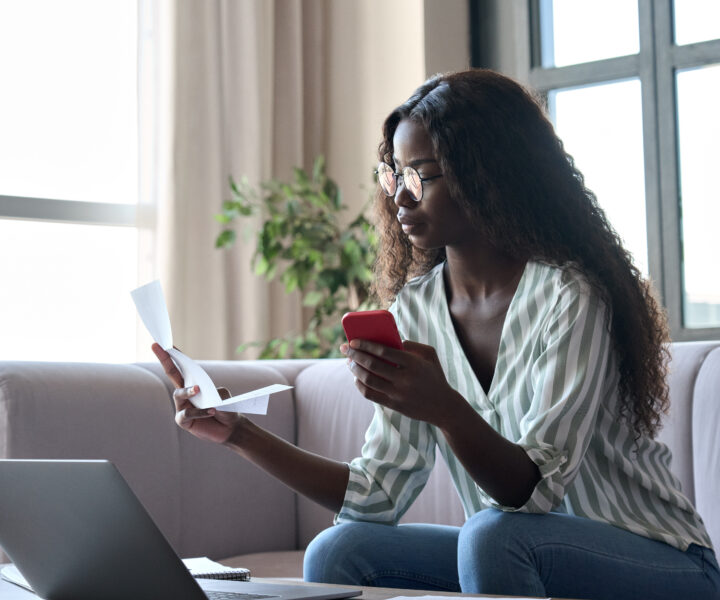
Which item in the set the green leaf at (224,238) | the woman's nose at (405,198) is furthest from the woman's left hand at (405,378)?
the green leaf at (224,238)

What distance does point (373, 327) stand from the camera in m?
1.19

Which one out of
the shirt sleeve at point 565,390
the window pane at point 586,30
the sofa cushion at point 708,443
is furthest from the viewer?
the window pane at point 586,30

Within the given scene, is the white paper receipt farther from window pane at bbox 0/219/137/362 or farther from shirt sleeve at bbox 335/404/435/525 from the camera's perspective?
window pane at bbox 0/219/137/362

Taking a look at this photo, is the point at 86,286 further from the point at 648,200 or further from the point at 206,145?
the point at 648,200

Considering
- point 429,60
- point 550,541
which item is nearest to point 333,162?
point 429,60

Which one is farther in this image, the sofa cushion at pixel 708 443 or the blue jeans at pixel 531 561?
the sofa cushion at pixel 708 443

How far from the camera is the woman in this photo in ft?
4.10

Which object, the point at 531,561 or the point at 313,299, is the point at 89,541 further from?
the point at 313,299

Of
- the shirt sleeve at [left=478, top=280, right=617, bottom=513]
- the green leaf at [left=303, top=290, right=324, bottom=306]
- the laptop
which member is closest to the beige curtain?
the green leaf at [left=303, top=290, right=324, bottom=306]

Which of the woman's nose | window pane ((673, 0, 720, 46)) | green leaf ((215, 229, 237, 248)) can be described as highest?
window pane ((673, 0, 720, 46))

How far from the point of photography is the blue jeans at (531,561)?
4.00 feet

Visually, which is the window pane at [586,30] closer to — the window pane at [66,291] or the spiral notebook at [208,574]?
the window pane at [66,291]

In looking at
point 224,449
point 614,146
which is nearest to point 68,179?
point 224,449

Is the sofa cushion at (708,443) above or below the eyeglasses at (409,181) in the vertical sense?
below
